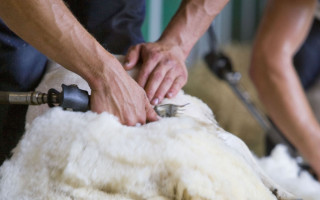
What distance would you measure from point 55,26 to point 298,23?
3.50 ft

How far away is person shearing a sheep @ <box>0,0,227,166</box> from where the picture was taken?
0.68 meters

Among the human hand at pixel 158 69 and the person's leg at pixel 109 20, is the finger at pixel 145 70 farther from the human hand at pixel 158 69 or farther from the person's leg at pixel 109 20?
the person's leg at pixel 109 20

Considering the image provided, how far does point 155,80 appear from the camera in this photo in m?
0.82

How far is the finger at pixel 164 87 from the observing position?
803mm

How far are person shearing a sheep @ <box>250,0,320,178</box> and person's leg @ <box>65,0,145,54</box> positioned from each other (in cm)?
72

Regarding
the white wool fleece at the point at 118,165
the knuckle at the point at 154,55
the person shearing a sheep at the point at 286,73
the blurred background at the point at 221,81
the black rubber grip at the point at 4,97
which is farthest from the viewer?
the blurred background at the point at 221,81

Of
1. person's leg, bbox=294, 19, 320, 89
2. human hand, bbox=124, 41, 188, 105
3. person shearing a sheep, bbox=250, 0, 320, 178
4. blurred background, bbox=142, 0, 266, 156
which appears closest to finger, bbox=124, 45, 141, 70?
human hand, bbox=124, 41, 188, 105

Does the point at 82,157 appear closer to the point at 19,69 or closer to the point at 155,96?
the point at 155,96

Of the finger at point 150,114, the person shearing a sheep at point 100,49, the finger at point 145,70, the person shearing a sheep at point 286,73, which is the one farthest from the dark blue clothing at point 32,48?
the person shearing a sheep at point 286,73

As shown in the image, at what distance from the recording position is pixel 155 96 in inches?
31.7

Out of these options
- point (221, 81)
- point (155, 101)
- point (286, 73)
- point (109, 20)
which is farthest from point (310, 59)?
point (155, 101)

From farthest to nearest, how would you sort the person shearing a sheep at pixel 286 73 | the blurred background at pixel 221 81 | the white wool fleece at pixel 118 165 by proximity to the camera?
1. the blurred background at pixel 221 81
2. the person shearing a sheep at pixel 286 73
3. the white wool fleece at pixel 118 165

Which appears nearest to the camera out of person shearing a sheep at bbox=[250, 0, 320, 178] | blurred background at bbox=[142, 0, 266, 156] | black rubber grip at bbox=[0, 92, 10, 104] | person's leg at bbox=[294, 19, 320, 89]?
black rubber grip at bbox=[0, 92, 10, 104]

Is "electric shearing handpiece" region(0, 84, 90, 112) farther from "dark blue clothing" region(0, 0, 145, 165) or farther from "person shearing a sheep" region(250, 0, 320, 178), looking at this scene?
"person shearing a sheep" region(250, 0, 320, 178)
